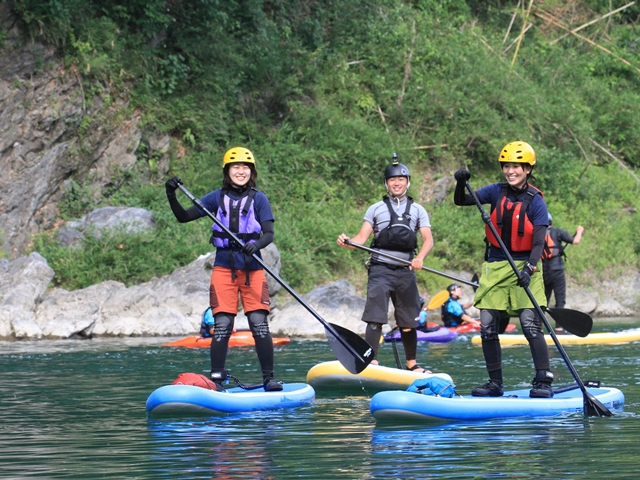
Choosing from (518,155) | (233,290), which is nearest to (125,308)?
(233,290)

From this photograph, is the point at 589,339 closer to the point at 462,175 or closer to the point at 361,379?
the point at 361,379

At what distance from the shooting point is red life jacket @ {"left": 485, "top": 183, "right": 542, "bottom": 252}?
6.33m

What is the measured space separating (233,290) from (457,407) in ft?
5.91

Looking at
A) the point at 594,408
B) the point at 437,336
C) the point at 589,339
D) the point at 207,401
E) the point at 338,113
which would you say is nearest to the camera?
the point at 594,408

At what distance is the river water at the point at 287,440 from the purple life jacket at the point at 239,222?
3.96 feet

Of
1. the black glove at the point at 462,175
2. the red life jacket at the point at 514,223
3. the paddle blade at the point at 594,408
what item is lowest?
the paddle blade at the point at 594,408

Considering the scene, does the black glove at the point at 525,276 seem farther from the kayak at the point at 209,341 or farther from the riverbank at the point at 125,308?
the riverbank at the point at 125,308

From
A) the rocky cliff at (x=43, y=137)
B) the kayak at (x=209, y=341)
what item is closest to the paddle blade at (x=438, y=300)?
the kayak at (x=209, y=341)

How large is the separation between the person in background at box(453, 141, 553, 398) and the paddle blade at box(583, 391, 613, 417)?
33cm

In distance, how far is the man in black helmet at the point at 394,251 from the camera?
7543 millimetres

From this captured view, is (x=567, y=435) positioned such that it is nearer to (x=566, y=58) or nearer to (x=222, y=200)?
(x=222, y=200)

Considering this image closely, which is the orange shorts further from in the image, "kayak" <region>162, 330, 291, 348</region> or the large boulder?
the large boulder

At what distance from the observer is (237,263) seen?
657 centimetres

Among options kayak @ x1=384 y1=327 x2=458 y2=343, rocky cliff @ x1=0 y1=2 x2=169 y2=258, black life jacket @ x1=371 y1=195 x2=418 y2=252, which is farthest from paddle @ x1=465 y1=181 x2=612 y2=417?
rocky cliff @ x1=0 y1=2 x2=169 y2=258
